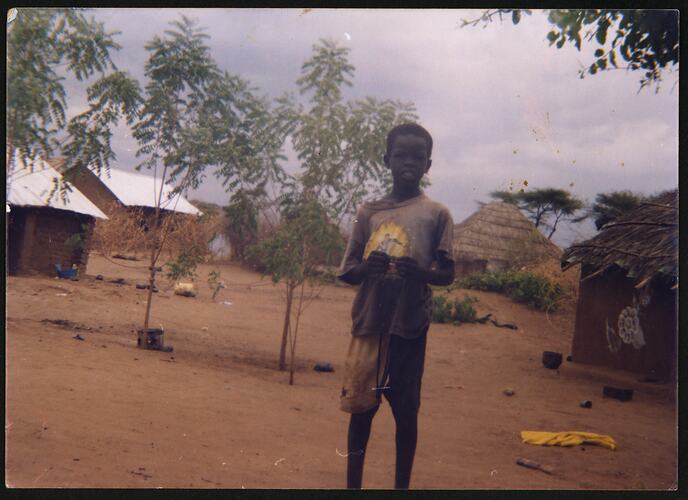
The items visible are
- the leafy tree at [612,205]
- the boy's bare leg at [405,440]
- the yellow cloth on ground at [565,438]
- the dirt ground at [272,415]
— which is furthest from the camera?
the leafy tree at [612,205]

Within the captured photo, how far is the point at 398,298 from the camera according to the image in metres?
3.15

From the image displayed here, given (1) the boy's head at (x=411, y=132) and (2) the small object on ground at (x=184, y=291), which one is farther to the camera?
(2) the small object on ground at (x=184, y=291)

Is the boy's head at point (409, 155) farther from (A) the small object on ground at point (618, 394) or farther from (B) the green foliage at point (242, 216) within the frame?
(A) the small object on ground at point (618, 394)

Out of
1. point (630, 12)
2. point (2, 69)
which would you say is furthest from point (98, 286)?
point (630, 12)

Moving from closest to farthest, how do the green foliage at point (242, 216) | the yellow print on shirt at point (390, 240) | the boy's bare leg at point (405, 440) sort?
the boy's bare leg at point (405, 440), the yellow print on shirt at point (390, 240), the green foliage at point (242, 216)

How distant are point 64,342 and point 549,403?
4563 millimetres

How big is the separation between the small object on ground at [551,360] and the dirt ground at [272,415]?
0.31ft

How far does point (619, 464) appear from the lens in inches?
150

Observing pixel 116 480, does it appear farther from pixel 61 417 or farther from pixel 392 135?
pixel 392 135

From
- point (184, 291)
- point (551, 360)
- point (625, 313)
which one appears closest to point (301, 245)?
point (551, 360)

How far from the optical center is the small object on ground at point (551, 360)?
253 inches

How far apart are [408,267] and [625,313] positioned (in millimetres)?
4857

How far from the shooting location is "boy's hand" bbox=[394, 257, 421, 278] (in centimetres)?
308

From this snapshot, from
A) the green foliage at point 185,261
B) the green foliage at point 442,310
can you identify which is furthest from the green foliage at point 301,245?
the green foliage at point 442,310
